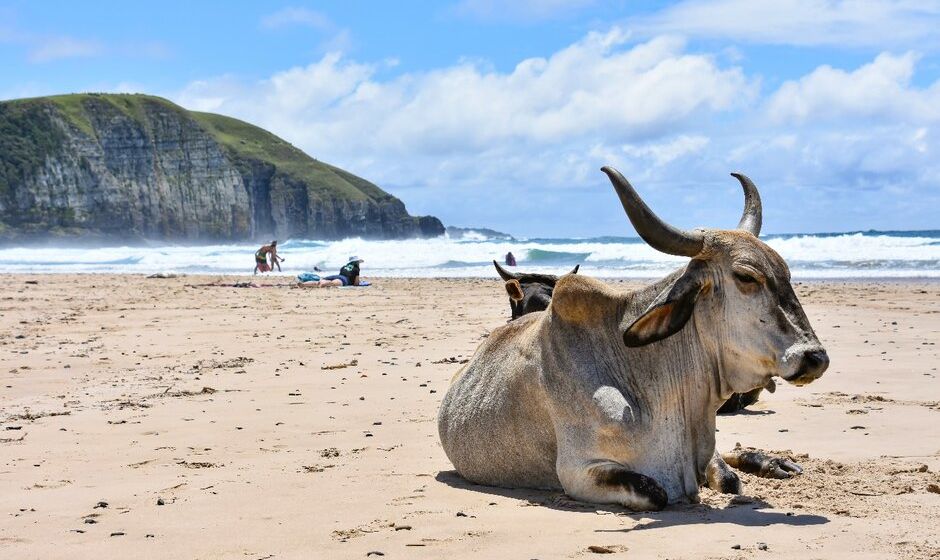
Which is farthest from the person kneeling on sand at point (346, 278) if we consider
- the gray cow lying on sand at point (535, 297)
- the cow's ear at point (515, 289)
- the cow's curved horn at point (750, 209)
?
the cow's curved horn at point (750, 209)

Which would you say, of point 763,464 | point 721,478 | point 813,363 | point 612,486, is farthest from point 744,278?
point 763,464

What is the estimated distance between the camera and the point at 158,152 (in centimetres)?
13200

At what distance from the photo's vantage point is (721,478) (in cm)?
625

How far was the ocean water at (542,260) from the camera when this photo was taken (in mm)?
42000

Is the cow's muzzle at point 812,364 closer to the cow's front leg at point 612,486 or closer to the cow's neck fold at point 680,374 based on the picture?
the cow's neck fold at point 680,374

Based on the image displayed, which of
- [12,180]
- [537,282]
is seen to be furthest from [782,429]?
[12,180]

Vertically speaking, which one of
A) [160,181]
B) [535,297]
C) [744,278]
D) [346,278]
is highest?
[160,181]

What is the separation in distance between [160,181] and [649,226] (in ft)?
429

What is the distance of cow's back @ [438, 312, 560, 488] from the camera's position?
6.66 meters

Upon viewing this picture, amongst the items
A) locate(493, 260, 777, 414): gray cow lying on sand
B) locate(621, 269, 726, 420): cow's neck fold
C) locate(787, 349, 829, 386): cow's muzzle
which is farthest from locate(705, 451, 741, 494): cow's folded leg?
locate(493, 260, 777, 414): gray cow lying on sand

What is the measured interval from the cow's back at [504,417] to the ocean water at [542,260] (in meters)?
29.9

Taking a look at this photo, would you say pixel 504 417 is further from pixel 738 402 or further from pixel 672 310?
pixel 738 402

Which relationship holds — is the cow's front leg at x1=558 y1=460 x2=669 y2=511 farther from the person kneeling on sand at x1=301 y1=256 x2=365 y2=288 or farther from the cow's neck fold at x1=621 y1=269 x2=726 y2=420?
the person kneeling on sand at x1=301 y1=256 x2=365 y2=288

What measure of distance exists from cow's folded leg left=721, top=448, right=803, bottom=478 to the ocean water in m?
29.7
